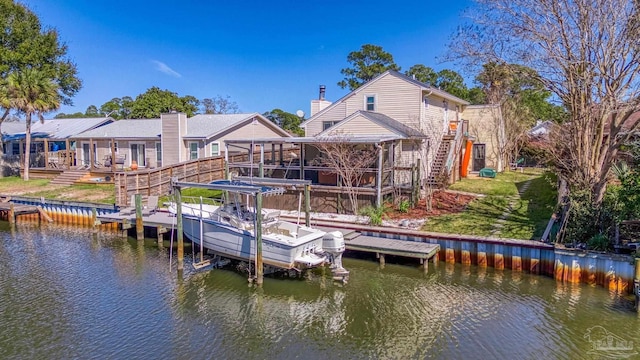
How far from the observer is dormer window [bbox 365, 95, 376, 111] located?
86.3 feet

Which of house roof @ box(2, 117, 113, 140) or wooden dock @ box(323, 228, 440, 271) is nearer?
wooden dock @ box(323, 228, 440, 271)

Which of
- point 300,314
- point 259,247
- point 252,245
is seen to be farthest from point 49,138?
point 300,314

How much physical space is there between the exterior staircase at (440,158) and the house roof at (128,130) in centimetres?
1945

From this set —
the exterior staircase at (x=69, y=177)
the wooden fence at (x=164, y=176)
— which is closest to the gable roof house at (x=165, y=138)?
the exterior staircase at (x=69, y=177)

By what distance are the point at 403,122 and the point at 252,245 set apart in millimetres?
14117

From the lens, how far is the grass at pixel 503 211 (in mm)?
16491

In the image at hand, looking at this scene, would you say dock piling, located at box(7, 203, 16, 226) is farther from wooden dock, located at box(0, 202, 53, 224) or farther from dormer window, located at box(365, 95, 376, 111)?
dormer window, located at box(365, 95, 376, 111)

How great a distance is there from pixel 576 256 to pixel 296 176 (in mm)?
13419

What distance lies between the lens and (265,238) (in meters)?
13.9

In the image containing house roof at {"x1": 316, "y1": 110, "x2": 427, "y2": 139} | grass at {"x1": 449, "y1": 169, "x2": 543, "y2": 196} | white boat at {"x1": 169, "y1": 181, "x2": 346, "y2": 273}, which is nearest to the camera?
white boat at {"x1": 169, "y1": 181, "x2": 346, "y2": 273}

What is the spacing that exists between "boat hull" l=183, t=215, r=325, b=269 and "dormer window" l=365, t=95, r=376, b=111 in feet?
44.5

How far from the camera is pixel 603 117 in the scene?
48.5 feet

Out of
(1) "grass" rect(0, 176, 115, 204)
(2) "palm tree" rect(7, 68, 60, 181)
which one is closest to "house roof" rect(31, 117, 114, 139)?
(2) "palm tree" rect(7, 68, 60, 181)

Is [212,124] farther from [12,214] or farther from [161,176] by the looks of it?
[12,214]
